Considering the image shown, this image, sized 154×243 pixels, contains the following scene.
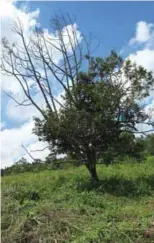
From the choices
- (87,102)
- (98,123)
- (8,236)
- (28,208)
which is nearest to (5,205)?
(28,208)

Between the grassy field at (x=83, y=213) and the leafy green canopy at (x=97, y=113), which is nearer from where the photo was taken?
the grassy field at (x=83, y=213)

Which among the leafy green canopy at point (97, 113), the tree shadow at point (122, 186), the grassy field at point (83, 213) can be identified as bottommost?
the grassy field at point (83, 213)

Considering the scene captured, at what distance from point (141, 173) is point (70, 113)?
10.6 feet

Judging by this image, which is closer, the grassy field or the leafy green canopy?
the grassy field

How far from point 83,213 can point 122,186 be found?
4.13m

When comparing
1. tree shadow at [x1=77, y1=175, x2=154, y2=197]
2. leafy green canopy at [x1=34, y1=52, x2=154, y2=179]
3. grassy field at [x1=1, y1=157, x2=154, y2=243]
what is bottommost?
grassy field at [x1=1, y1=157, x2=154, y2=243]

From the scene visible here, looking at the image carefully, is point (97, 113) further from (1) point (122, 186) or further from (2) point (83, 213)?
(2) point (83, 213)

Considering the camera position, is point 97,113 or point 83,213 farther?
point 97,113

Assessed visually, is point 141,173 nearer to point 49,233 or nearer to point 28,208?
point 28,208

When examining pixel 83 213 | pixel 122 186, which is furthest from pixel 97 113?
pixel 83 213

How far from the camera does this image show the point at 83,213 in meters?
8.46

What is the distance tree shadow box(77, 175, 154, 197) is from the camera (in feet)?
39.1

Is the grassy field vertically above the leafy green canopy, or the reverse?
the leafy green canopy

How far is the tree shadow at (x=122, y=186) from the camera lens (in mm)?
11922
